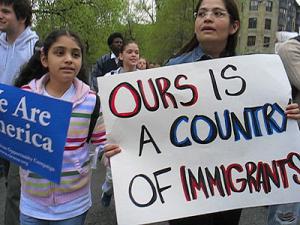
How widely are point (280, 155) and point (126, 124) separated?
74 centimetres

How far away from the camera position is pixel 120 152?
6.73ft

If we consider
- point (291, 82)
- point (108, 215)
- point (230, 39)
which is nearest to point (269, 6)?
point (108, 215)

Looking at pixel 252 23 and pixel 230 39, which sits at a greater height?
pixel 252 23

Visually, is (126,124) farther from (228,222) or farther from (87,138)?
(228,222)

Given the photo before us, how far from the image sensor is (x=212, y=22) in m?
2.17

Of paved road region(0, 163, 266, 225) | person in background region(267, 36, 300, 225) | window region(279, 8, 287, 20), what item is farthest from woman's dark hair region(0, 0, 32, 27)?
window region(279, 8, 287, 20)

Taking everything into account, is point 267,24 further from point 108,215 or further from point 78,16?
point 108,215

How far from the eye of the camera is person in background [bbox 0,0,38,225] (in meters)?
Answer: 2.87

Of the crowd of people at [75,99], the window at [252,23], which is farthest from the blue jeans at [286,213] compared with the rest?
the window at [252,23]

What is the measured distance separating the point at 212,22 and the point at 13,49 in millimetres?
1445

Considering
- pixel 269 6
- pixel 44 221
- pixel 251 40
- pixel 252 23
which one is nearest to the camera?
pixel 44 221

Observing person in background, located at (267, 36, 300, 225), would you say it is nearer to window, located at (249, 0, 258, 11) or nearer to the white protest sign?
the white protest sign

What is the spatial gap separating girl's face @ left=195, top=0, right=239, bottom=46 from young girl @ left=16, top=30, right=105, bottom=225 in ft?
2.17

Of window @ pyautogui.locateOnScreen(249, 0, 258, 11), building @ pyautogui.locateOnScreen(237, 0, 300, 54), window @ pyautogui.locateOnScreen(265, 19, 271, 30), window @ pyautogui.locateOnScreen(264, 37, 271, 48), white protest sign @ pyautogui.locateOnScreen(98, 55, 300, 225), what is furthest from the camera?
window @ pyautogui.locateOnScreen(265, 19, 271, 30)
